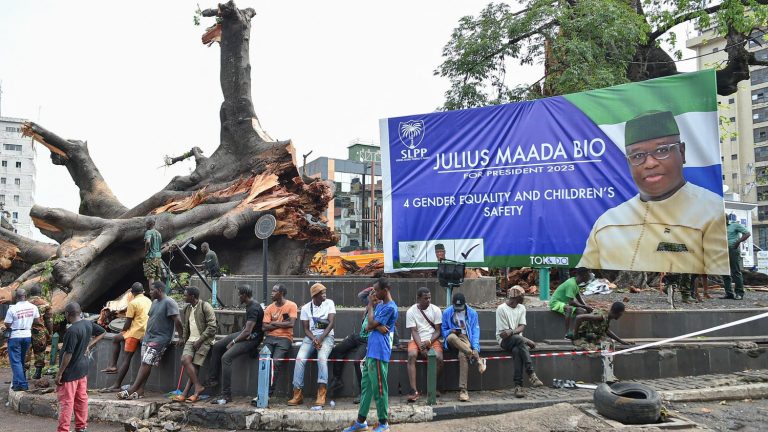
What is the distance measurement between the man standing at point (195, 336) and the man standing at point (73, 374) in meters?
1.36

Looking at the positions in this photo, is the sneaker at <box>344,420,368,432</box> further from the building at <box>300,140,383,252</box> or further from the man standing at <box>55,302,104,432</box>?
the building at <box>300,140,383,252</box>

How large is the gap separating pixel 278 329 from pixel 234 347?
66 cm

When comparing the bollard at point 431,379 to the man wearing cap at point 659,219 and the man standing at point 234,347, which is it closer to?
the man standing at point 234,347

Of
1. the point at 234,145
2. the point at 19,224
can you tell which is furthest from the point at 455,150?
the point at 19,224

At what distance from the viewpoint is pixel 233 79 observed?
720 inches

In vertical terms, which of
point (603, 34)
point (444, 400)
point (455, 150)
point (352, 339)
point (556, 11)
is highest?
point (556, 11)

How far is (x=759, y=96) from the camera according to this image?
59281 mm

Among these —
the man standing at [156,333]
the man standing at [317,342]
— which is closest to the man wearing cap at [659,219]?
the man standing at [317,342]

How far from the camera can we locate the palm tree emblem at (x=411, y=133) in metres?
10.7

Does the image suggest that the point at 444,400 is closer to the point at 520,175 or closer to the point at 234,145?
the point at 520,175

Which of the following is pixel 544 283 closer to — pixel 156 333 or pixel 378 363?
pixel 378 363

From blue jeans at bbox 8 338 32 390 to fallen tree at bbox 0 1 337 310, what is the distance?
4.57 meters

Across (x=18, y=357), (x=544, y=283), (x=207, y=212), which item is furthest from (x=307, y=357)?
(x=207, y=212)

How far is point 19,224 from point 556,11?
79.9 meters
